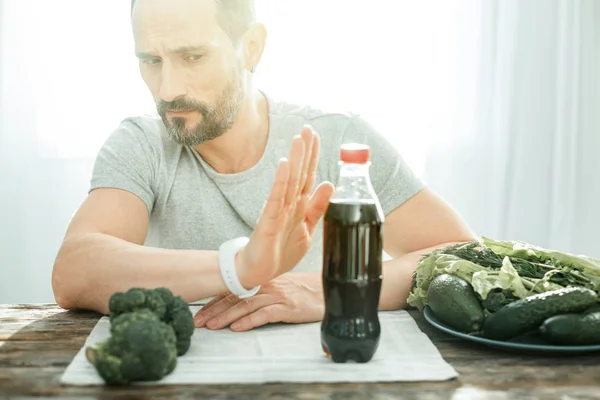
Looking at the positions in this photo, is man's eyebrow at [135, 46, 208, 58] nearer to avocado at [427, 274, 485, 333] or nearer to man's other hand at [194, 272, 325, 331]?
man's other hand at [194, 272, 325, 331]

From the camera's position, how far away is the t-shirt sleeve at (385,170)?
179 cm

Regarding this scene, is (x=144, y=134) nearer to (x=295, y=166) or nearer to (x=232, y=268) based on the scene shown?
(x=232, y=268)

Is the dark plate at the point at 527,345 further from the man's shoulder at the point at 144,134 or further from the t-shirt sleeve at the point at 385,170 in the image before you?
the man's shoulder at the point at 144,134

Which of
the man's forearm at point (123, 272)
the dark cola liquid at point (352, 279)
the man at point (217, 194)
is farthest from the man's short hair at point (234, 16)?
the dark cola liquid at point (352, 279)

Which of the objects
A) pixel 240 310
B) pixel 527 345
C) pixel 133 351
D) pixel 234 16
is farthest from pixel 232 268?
pixel 234 16

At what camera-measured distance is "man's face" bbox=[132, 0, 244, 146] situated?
1.65 metres

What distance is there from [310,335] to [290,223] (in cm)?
19

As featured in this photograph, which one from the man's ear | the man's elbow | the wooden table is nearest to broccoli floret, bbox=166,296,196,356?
the wooden table

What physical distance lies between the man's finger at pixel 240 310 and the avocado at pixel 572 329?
468mm

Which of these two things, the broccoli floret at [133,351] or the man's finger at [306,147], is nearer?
the broccoli floret at [133,351]

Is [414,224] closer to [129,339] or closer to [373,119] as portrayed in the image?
[129,339]

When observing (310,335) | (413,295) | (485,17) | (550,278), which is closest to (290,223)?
(310,335)

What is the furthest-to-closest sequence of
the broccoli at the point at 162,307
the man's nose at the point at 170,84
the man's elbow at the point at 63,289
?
the man's nose at the point at 170,84, the man's elbow at the point at 63,289, the broccoli at the point at 162,307

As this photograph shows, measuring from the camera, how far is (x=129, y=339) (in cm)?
102
